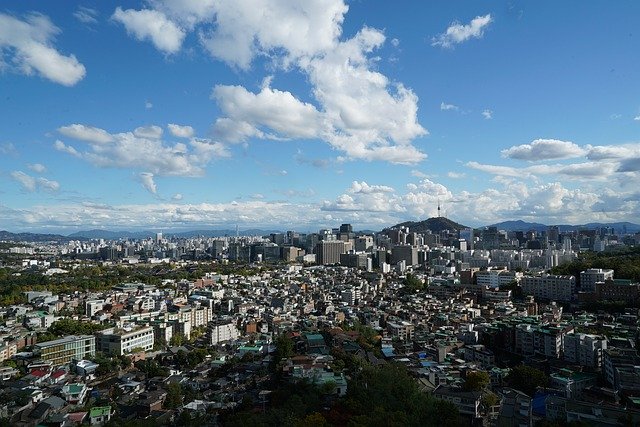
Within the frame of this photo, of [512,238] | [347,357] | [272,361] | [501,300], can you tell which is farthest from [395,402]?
[512,238]

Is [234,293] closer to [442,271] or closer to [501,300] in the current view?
[501,300]

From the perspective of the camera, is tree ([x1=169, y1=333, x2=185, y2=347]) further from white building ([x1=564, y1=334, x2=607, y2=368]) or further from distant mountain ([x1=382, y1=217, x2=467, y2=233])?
distant mountain ([x1=382, y1=217, x2=467, y2=233])

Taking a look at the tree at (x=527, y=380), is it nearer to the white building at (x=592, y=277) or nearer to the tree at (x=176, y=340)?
the tree at (x=176, y=340)

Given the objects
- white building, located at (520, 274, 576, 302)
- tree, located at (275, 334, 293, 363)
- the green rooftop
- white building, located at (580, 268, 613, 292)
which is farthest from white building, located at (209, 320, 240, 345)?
white building, located at (580, 268, 613, 292)

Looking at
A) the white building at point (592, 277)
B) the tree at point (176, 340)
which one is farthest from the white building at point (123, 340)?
the white building at point (592, 277)

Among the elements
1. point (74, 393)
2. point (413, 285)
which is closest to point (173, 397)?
point (74, 393)
